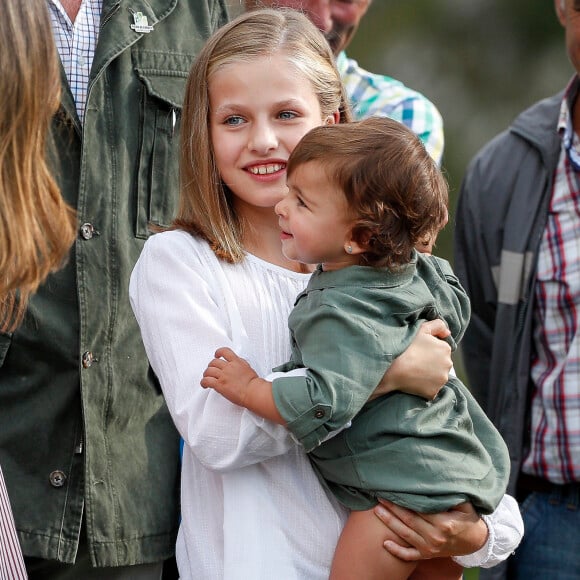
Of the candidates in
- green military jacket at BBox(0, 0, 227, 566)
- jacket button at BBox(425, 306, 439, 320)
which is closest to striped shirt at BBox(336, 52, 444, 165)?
green military jacket at BBox(0, 0, 227, 566)

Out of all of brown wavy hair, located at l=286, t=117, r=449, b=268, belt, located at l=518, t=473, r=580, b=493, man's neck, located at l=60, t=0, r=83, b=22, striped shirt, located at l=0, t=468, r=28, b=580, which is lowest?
belt, located at l=518, t=473, r=580, b=493

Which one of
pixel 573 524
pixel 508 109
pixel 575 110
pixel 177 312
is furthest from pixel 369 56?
pixel 177 312

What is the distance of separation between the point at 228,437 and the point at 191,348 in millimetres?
199

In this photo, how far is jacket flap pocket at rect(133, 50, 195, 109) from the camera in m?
3.04

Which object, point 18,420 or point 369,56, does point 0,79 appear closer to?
point 18,420

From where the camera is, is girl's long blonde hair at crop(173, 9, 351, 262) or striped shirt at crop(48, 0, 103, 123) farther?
striped shirt at crop(48, 0, 103, 123)

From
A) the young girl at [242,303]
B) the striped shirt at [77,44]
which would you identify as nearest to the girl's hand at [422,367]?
the young girl at [242,303]

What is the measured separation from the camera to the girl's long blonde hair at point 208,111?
8.85 ft

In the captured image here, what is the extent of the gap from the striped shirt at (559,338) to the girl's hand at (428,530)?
1482 millimetres

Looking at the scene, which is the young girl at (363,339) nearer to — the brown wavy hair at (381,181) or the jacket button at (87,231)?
the brown wavy hair at (381,181)

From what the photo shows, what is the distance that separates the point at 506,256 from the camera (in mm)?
4148

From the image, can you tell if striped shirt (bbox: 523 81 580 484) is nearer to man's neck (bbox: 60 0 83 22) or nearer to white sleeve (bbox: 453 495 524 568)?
white sleeve (bbox: 453 495 524 568)

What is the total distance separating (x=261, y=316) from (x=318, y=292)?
0.21 metres

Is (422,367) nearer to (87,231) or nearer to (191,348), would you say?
(191,348)
